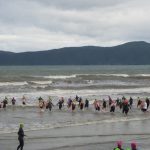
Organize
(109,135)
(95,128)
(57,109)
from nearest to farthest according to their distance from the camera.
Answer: (109,135) < (95,128) < (57,109)

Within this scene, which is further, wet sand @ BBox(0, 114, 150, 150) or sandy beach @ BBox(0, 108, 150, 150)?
sandy beach @ BBox(0, 108, 150, 150)

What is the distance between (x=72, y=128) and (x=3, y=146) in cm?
868

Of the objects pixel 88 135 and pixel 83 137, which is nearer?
A: pixel 83 137

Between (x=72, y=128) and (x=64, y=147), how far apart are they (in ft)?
26.2

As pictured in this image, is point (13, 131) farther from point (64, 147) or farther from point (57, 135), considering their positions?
point (64, 147)

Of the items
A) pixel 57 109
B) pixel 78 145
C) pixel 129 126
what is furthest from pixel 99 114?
pixel 78 145

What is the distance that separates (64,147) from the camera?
27.5 m

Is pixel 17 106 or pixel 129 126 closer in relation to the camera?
pixel 129 126

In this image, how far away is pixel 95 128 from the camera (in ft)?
116

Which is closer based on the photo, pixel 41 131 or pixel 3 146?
pixel 3 146

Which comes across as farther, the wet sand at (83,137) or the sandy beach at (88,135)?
the sandy beach at (88,135)

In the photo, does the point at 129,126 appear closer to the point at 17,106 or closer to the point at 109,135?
the point at 109,135

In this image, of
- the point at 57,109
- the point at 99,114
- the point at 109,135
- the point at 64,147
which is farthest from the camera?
the point at 57,109

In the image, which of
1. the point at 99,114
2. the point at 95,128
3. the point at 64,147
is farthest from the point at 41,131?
the point at 99,114
